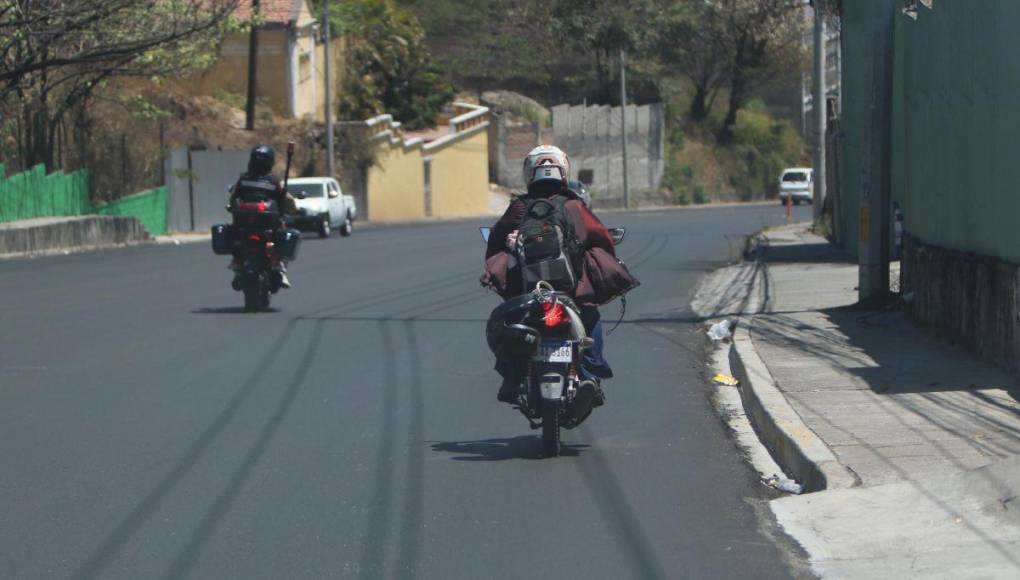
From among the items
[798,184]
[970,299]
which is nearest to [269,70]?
[798,184]

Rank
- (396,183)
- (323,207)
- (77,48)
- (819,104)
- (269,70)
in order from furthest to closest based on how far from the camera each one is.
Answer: (396,183)
(269,70)
(323,207)
(77,48)
(819,104)

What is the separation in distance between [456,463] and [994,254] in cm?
487

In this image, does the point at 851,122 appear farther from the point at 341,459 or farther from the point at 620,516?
the point at 620,516

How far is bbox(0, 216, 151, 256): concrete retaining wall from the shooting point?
1107 inches

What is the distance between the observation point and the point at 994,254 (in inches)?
420

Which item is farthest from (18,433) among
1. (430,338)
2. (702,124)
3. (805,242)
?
(702,124)

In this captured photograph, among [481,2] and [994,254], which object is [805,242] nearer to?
[994,254]

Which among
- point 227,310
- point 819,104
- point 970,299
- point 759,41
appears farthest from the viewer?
point 759,41

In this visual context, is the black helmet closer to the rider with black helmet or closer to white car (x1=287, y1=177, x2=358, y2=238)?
the rider with black helmet

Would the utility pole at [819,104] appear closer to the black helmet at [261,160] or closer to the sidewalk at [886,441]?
the black helmet at [261,160]

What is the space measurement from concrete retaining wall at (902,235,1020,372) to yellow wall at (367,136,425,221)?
40.6 m

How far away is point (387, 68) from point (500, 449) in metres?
53.9

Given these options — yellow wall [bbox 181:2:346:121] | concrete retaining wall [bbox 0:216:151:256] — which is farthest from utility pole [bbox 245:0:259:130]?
concrete retaining wall [bbox 0:216:151:256]

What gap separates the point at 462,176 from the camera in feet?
199
